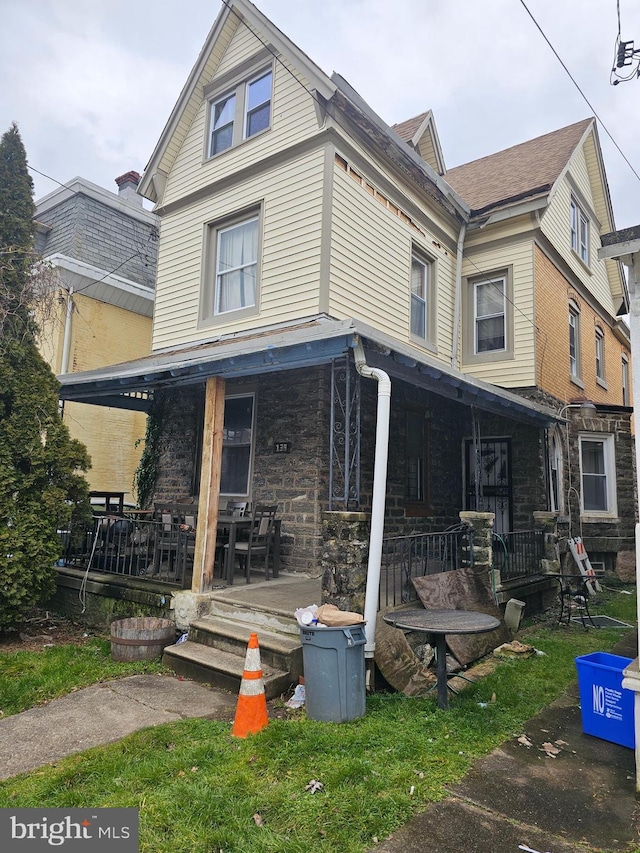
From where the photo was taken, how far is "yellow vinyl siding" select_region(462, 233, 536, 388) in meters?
10.9

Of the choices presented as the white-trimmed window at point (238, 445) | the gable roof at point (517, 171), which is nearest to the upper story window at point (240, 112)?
the white-trimmed window at point (238, 445)

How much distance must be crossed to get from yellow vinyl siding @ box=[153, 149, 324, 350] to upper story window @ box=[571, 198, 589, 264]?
7787mm

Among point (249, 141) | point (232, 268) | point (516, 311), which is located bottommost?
point (516, 311)

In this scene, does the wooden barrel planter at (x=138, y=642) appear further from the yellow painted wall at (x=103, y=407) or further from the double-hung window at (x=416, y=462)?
the yellow painted wall at (x=103, y=407)

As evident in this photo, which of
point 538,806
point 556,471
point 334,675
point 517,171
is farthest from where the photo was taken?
point 517,171

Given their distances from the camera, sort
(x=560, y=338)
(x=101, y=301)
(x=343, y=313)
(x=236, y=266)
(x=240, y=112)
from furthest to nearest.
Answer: (x=101, y=301) < (x=560, y=338) < (x=240, y=112) < (x=236, y=266) < (x=343, y=313)

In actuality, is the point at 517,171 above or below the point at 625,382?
above

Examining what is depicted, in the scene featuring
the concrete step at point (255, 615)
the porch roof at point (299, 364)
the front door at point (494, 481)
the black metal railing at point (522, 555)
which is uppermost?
the porch roof at point (299, 364)

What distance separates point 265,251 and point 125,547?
5.08 metres

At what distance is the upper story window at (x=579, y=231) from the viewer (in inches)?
526

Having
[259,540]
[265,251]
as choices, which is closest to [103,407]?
[265,251]

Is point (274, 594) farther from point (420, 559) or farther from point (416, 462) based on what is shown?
point (416, 462)

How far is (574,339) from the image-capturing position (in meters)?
13.3

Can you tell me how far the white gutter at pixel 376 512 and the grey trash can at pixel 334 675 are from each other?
551 millimetres
